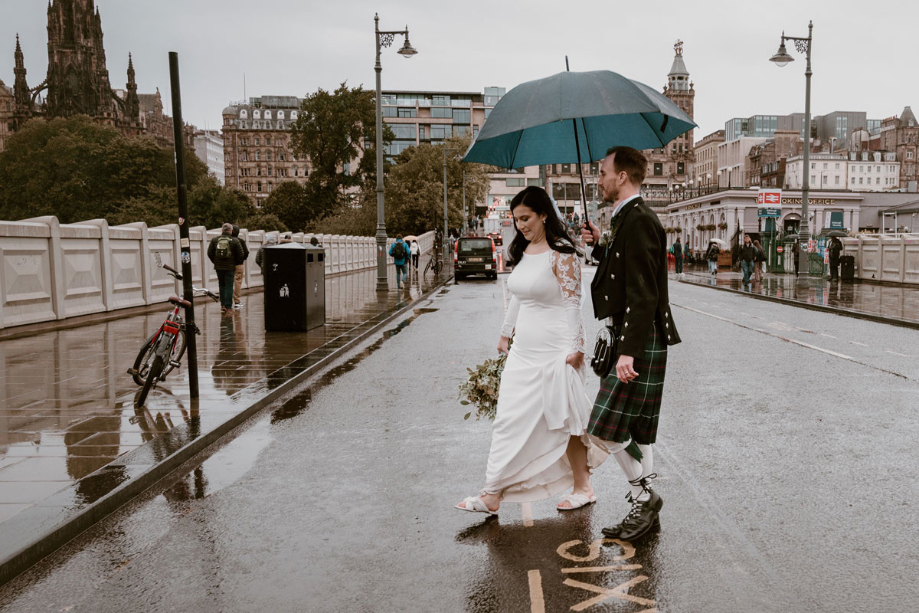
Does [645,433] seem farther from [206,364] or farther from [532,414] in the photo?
[206,364]

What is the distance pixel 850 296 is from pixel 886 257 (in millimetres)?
7341

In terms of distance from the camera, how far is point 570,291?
418cm

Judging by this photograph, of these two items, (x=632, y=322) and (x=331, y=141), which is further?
(x=331, y=141)

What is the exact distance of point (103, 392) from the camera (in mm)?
8008

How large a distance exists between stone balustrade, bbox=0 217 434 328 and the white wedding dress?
11956 mm

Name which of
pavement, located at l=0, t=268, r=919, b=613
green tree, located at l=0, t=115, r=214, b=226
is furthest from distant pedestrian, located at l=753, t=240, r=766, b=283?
green tree, located at l=0, t=115, r=214, b=226

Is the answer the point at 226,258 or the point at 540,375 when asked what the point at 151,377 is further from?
the point at 226,258

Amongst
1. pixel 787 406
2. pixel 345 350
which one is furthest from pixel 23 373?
pixel 787 406

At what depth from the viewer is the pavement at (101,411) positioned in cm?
454

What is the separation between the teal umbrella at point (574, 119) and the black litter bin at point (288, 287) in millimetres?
8592

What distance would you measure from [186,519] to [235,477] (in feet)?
2.83

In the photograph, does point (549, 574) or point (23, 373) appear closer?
point (549, 574)

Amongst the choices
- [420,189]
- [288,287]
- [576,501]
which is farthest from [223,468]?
[420,189]

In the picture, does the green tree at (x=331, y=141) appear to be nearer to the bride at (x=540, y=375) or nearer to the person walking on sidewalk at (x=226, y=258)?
the person walking on sidewalk at (x=226, y=258)
